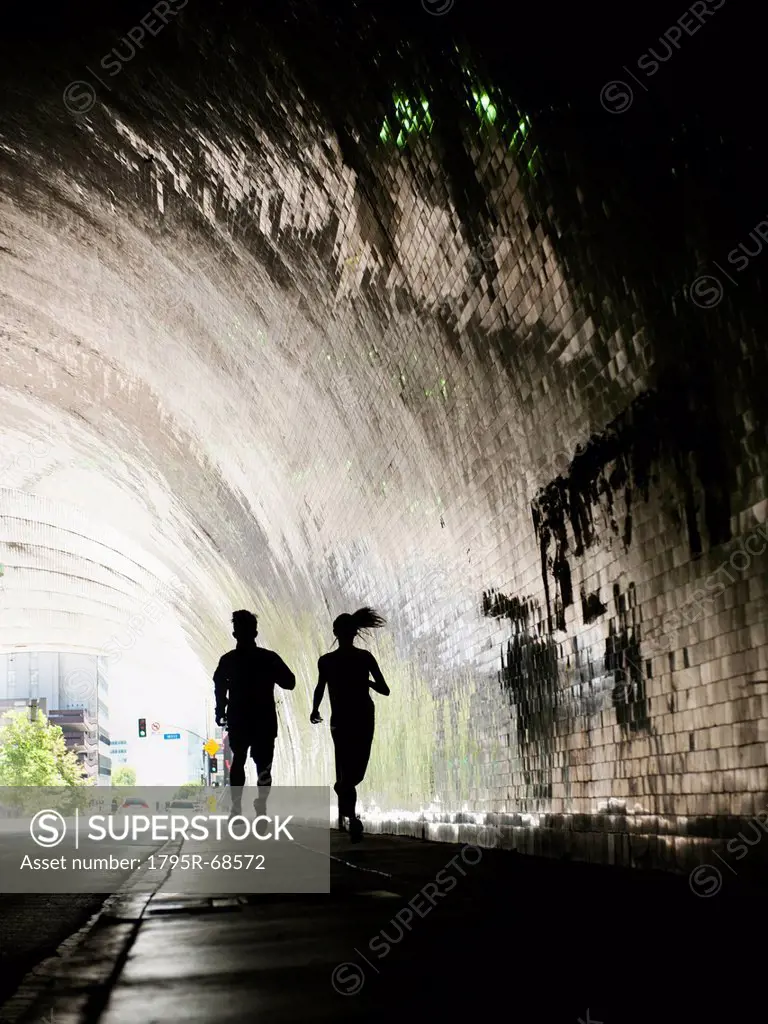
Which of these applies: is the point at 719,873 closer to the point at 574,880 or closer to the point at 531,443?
the point at 574,880

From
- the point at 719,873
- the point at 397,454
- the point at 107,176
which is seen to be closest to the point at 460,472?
the point at 397,454

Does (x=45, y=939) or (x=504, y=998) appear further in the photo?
(x=45, y=939)

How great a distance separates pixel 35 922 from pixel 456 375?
398 cm

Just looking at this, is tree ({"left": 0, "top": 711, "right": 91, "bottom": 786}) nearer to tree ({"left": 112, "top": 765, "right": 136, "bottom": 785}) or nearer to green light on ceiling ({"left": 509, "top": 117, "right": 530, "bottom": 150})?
green light on ceiling ({"left": 509, "top": 117, "right": 530, "bottom": 150})

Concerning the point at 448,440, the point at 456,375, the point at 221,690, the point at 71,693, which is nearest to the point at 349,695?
the point at 221,690

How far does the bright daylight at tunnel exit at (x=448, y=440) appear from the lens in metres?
3.57

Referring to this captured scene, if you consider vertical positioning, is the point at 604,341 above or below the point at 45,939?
above

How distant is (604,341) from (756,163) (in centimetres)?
143

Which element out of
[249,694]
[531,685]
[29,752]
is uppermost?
[29,752]

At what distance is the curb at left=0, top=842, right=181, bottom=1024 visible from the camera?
8.14 feet

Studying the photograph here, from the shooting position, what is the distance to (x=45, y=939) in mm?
3855

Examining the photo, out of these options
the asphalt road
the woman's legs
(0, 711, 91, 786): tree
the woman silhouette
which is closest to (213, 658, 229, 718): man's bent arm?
the woman silhouette

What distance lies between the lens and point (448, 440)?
782cm

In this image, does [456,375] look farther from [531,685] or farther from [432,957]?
[432,957]
